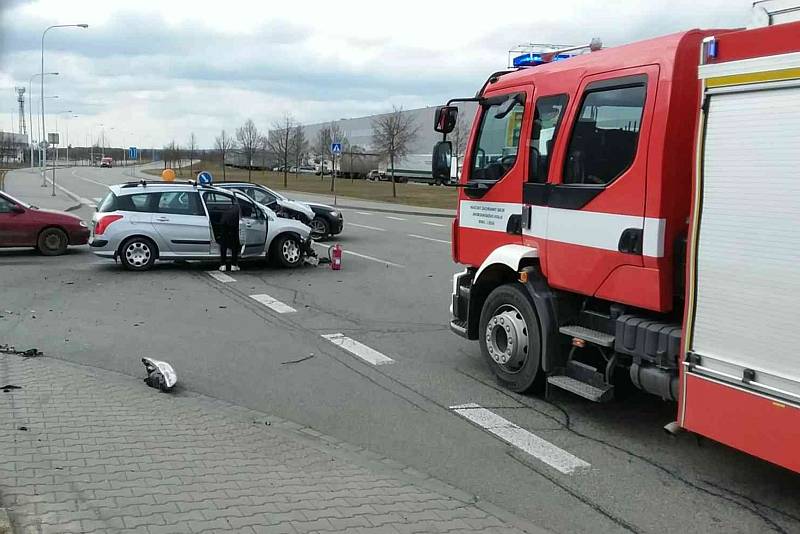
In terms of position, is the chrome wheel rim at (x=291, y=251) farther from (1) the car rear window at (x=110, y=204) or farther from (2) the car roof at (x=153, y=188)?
(1) the car rear window at (x=110, y=204)

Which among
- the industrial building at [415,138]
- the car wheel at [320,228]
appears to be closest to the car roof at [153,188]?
the car wheel at [320,228]

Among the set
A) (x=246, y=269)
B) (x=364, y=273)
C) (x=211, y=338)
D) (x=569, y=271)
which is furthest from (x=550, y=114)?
(x=246, y=269)

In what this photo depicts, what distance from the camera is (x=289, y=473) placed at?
15.1ft

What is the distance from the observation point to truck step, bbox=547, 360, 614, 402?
221 inches

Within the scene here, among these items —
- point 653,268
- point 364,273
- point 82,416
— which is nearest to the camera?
point 653,268

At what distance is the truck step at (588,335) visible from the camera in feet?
18.1

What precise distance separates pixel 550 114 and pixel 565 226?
3.28 ft

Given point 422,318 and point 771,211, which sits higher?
point 771,211

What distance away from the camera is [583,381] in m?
5.86

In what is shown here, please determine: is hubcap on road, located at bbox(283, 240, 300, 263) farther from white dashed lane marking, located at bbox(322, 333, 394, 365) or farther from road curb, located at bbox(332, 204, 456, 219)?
road curb, located at bbox(332, 204, 456, 219)

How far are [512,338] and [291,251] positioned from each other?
9403 mm

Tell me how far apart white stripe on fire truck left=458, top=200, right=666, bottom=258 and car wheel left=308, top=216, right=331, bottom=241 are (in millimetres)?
13903

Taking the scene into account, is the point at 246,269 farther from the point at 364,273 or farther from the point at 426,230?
the point at 426,230

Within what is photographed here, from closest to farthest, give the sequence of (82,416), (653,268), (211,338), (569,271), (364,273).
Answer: (653,268) → (82,416) → (569,271) → (211,338) → (364,273)
